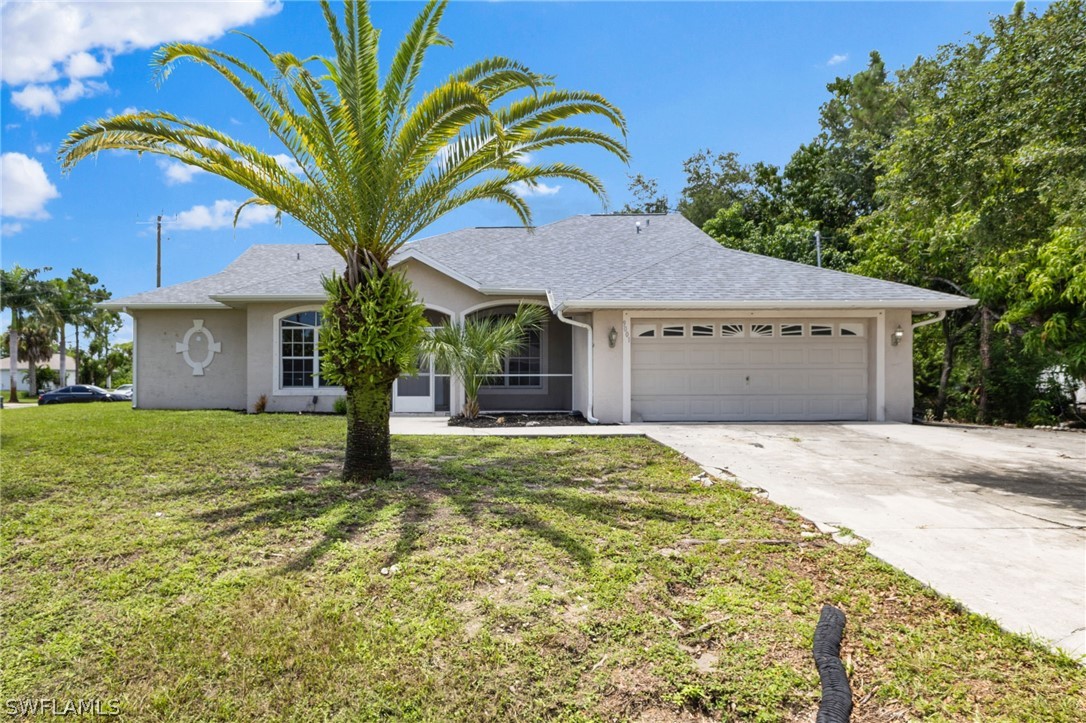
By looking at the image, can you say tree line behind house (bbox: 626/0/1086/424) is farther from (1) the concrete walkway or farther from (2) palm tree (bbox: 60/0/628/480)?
(2) palm tree (bbox: 60/0/628/480)

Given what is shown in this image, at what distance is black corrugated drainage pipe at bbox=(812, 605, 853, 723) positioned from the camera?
93.2 inches

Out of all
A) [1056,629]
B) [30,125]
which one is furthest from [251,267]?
[1056,629]

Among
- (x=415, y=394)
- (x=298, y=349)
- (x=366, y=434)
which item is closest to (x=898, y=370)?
(x=415, y=394)

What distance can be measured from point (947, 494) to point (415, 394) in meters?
10.9

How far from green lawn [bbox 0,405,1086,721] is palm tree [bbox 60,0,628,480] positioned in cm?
157

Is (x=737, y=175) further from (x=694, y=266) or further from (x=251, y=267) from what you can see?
(x=251, y=267)

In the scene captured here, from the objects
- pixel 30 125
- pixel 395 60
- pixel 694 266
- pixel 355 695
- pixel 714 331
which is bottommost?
pixel 355 695

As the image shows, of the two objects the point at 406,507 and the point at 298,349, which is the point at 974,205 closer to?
the point at 406,507

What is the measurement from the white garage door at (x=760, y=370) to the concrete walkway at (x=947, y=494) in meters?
1.13

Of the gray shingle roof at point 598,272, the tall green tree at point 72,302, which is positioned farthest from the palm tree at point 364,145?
the tall green tree at point 72,302

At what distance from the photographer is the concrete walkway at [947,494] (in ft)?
11.3

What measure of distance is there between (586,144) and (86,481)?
7090 millimetres

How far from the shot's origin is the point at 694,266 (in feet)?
44.6

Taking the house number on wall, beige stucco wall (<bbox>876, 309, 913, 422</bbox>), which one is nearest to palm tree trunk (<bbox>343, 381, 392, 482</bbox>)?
the house number on wall
